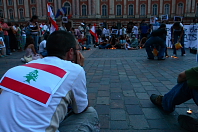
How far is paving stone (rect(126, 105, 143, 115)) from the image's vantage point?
2664 mm

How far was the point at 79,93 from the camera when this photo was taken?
4.70 feet

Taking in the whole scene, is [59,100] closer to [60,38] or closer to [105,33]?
[60,38]

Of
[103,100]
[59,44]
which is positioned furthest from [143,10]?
[59,44]

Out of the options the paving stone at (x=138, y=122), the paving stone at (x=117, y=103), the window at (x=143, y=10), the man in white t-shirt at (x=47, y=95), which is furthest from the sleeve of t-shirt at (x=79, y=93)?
the window at (x=143, y=10)

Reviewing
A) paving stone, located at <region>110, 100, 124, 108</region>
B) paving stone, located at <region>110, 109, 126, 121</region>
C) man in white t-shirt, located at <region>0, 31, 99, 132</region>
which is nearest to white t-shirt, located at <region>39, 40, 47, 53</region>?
paving stone, located at <region>110, 100, 124, 108</region>

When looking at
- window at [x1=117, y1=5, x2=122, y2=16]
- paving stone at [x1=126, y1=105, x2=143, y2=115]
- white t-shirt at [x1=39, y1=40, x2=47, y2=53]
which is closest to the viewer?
paving stone at [x1=126, y1=105, x2=143, y2=115]

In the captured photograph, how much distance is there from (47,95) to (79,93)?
0.92 feet

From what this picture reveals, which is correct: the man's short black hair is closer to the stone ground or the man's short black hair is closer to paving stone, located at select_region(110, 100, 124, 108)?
the stone ground

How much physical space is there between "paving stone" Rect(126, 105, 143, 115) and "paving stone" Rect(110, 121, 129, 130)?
Answer: 32cm

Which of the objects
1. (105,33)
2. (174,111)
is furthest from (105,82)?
(105,33)

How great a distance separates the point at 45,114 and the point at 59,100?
0.13 m

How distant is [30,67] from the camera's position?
141cm

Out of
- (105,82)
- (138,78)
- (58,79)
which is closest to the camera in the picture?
(58,79)

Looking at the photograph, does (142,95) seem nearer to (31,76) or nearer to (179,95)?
(179,95)
